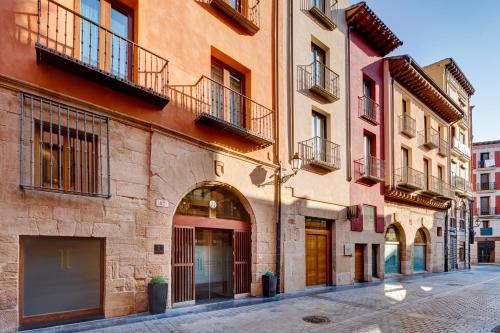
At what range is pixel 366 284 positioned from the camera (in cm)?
1505

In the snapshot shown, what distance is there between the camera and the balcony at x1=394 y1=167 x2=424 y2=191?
60.7ft

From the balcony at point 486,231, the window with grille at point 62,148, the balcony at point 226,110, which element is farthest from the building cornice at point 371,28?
the balcony at point 486,231

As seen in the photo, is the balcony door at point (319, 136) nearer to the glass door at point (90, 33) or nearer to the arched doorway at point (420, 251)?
the glass door at point (90, 33)

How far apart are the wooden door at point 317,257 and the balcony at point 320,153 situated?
7.43 feet

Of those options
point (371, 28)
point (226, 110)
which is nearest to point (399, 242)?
point (371, 28)

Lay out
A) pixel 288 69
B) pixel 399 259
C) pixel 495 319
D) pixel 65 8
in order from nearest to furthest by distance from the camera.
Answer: pixel 65 8 < pixel 495 319 < pixel 288 69 < pixel 399 259

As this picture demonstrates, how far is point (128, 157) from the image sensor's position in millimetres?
8133

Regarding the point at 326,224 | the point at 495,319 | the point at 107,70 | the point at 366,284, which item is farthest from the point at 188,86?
the point at 366,284

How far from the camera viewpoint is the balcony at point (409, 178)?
60.7ft

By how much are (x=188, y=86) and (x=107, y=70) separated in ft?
6.65

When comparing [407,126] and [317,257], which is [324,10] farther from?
[317,257]

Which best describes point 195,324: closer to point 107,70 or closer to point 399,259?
point 107,70

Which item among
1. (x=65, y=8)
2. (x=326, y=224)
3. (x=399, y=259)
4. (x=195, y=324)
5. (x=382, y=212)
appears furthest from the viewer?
(x=399, y=259)

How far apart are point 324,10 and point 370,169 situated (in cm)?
666
